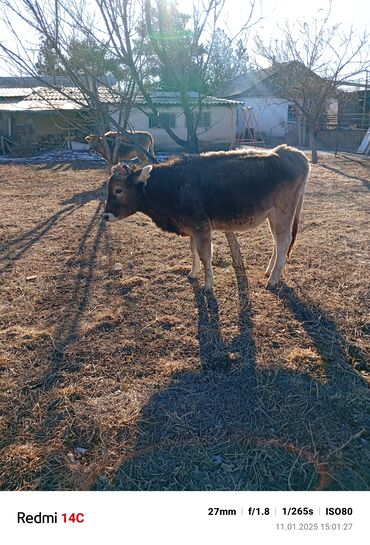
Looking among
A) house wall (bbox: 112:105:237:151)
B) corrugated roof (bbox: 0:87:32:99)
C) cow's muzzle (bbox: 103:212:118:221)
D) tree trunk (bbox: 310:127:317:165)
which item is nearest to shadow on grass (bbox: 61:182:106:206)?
cow's muzzle (bbox: 103:212:118:221)

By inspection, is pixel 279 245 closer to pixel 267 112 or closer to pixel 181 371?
pixel 181 371

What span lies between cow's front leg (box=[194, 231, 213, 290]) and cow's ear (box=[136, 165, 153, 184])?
0.94 metres

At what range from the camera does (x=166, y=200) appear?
4.91 m

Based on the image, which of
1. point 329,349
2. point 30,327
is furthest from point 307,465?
point 30,327

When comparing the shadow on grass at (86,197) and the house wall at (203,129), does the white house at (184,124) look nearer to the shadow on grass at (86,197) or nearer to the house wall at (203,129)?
the house wall at (203,129)

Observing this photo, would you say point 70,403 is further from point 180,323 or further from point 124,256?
point 124,256

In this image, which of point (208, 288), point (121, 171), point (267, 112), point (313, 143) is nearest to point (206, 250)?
point (208, 288)

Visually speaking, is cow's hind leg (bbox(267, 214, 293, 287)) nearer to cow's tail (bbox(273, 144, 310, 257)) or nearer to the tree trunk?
cow's tail (bbox(273, 144, 310, 257))

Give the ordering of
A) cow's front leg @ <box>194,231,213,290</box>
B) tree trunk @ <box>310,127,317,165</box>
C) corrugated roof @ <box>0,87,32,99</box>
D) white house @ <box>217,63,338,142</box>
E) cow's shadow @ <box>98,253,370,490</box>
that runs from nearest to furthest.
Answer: cow's shadow @ <box>98,253,370,490</box> → cow's front leg @ <box>194,231,213,290</box> → tree trunk @ <box>310,127,317,165</box> → corrugated roof @ <box>0,87,32,99</box> → white house @ <box>217,63,338,142</box>

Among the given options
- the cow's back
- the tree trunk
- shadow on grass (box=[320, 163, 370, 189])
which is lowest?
Answer: shadow on grass (box=[320, 163, 370, 189])

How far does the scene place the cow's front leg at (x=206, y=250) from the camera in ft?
16.0

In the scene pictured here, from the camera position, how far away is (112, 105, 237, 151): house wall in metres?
24.6

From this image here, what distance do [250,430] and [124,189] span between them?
325cm

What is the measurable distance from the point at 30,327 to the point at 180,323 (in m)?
1.64
